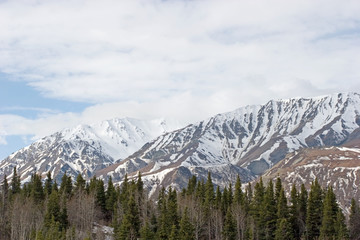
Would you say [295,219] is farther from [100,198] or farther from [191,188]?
[100,198]

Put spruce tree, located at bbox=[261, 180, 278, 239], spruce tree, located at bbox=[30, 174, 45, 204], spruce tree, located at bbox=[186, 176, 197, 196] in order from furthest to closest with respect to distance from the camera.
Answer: spruce tree, located at bbox=[186, 176, 197, 196], spruce tree, located at bbox=[30, 174, 45, 204], spruce tree, located at bbox=[261, 180, 278, 239]

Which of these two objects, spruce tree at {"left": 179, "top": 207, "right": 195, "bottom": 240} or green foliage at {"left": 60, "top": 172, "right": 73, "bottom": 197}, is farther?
green foliage at {"left": 60, "top": 172, "right": 73, "bottom": 197}

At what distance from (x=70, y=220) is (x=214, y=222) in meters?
41.9

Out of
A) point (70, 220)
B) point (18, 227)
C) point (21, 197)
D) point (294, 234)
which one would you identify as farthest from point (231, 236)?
point (21, 197)

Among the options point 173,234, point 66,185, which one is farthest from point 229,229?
point 66,185

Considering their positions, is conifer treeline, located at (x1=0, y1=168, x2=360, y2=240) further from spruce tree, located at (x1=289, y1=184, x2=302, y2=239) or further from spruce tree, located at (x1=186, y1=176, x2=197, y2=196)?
spruce tree, located at (x1=186, y1=176, x2=197, y2=196)

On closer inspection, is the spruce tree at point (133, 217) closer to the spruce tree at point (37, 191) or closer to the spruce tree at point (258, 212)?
the spruce tree at point (258, 212)

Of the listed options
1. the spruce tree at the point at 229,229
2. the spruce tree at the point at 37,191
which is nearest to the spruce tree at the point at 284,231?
the spruce tree at the point at 229,229

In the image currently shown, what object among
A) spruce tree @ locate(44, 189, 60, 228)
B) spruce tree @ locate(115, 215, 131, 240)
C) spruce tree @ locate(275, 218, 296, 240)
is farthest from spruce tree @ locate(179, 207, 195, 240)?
spruce tree @ locate(44, 189, 60, 228)

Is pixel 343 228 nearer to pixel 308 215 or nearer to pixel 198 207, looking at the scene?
pixel 308 215

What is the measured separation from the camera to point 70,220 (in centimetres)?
14188

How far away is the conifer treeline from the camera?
12114 cm

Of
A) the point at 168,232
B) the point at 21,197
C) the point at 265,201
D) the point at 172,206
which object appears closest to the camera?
the point at 168,232

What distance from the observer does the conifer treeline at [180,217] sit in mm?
121144
